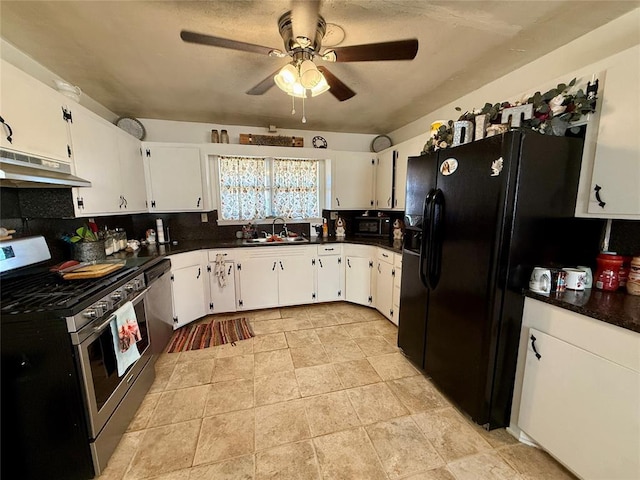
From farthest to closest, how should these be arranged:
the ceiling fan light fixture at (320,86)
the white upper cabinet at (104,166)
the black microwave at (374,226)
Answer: the black microwave at (374,226) < the white upper cabinet at (104,166) < the ceiling fan light fixture at (320,86)

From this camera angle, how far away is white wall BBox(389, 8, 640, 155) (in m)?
1.46

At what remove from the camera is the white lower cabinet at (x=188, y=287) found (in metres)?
2.66

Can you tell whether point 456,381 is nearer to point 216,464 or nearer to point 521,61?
point 216,464

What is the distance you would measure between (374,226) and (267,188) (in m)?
1.58

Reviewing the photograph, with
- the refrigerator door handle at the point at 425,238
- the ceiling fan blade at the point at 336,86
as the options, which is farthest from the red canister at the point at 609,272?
the ceiling fan blade at the point at 336,86

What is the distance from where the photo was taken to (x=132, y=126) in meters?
3.04

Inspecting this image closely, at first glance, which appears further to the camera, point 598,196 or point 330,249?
point 330,249

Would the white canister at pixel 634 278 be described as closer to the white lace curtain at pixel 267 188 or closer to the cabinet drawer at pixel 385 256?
the cabinet drawer at pixel 385 256

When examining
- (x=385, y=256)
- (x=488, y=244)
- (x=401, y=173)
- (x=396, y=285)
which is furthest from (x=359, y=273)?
(x=488, y=244)

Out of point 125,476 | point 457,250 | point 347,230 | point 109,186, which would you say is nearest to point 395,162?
point 347,230

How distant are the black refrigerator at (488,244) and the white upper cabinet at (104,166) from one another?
2572 millimetres

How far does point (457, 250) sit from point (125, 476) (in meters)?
2.25

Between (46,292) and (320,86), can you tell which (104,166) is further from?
(320,86)

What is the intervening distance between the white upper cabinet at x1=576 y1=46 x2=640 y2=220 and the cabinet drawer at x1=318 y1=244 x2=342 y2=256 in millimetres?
2318
